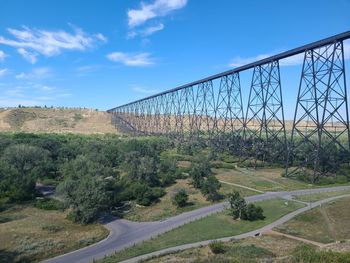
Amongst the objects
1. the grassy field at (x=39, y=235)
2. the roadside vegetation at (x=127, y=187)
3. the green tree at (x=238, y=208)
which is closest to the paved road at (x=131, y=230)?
the grassy field at (x=39, y=235)

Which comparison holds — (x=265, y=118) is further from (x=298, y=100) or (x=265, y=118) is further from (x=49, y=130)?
(x=49, y=130)

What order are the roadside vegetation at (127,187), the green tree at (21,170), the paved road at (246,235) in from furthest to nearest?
the green tree at (21,170)
the roadside vegetation at (127,187)
the paved road at (246,235)

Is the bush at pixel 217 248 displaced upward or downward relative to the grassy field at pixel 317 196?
downward

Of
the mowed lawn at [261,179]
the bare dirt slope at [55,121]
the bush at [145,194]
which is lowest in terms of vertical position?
the bush at [145,194]

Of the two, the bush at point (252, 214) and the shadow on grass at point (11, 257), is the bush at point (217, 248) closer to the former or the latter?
the bush at point (252, 214)

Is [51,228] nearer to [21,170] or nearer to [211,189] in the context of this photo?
[211,189]

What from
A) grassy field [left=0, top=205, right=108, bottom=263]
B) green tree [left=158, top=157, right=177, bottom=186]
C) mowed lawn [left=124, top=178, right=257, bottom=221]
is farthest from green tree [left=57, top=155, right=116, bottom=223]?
green tree [left=158, top=157, right=177, bottom=186]

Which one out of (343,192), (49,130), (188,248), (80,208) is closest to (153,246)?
(188,248)
